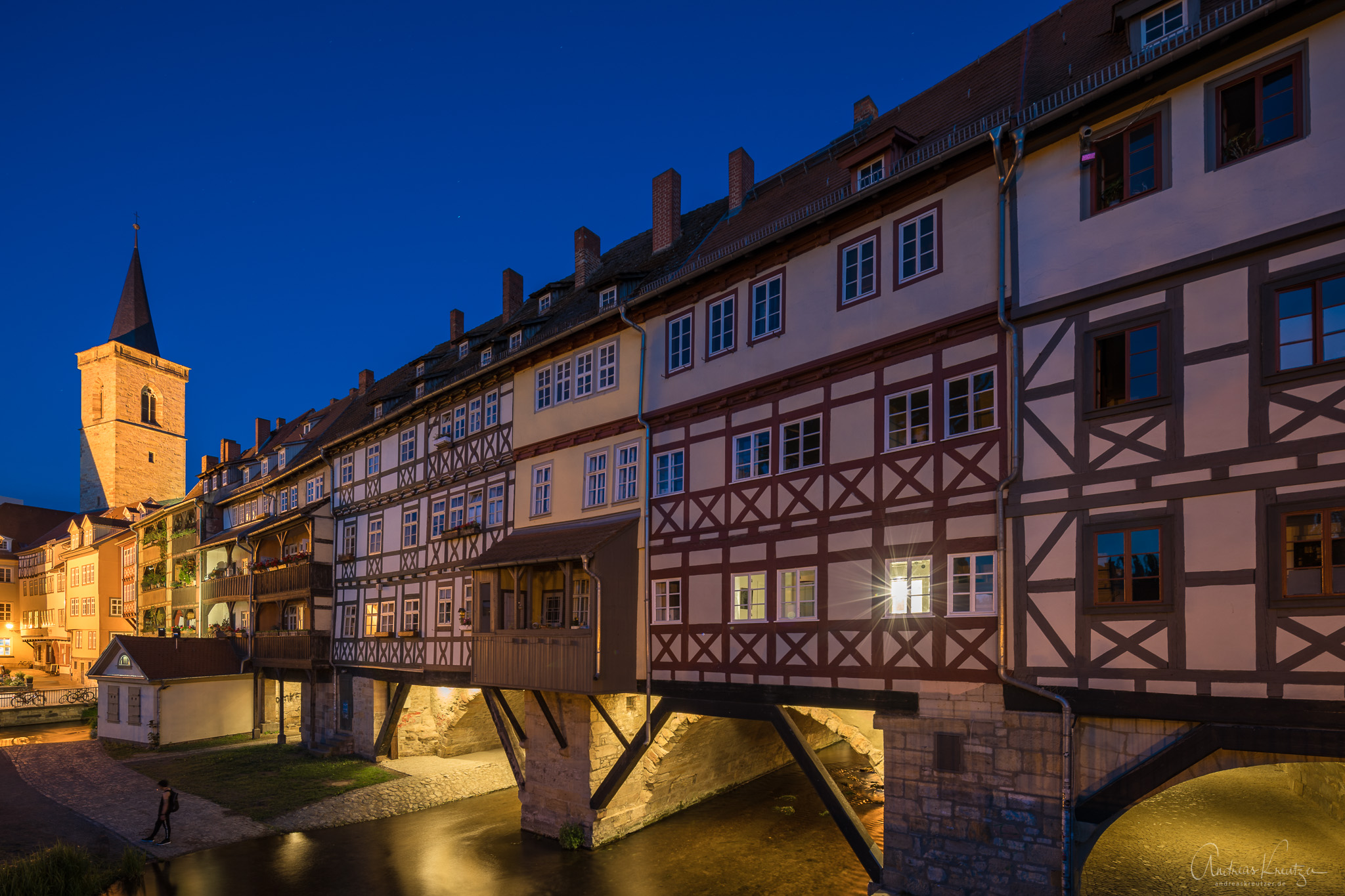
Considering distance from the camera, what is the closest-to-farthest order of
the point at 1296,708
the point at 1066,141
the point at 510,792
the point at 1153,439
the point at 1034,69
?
the point at 1296,708
the point at 1153,439
the point at 1066,141
the point at 1034,69
the point at 510,792

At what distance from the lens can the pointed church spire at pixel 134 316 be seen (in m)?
67.8

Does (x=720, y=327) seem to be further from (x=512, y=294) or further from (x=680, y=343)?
(x=512, y=294)

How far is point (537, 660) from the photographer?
58.0 feet

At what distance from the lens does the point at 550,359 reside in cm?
2059

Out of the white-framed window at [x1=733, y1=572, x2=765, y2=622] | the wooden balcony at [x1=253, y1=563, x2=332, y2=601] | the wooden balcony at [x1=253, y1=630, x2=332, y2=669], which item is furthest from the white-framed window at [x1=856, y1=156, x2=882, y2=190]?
the wooden balcony at [x1=253, y1=630, x2=332, y2=669]

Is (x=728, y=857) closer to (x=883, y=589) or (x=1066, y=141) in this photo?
(x=883, y=589)

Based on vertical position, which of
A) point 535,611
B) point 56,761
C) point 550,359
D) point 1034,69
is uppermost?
point 1034,69

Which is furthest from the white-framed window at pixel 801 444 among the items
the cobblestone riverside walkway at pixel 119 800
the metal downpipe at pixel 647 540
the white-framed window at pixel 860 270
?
the cobblestone riverside walkway at pixel 119 800

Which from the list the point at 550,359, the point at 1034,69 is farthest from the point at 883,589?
the point at 550,359

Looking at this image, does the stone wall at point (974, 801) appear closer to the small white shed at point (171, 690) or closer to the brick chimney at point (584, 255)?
the brick chimney at point (584, 255)

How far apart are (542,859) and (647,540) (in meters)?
7.46

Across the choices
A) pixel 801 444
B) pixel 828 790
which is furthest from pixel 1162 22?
pixel 828 790

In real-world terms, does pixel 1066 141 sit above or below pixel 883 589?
above

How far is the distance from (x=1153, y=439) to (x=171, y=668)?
35.3 m
